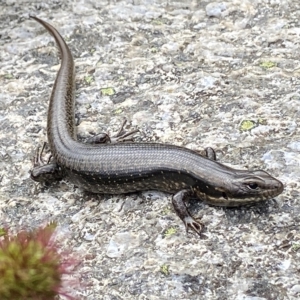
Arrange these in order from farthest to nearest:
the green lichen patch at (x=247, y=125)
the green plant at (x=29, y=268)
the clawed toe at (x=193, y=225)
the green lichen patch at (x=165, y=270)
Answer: the green lichen patch at (x=247, y=125), the clawed toe at (x=193, y=225), the green lichen patch at (x=165, y=270), the green plant at (x=29, y=268)

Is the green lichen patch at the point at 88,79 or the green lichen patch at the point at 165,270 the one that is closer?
the green lichen patch at the point at 165,270

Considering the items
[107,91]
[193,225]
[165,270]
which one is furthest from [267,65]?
[165,270]

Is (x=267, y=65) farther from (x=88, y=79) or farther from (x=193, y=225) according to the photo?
(x=193, y=225)

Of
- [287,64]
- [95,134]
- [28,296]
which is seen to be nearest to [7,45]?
[95,134]

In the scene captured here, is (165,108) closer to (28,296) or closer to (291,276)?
(291,276)

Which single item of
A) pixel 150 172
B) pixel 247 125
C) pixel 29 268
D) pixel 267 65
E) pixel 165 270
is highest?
pixel 29 268

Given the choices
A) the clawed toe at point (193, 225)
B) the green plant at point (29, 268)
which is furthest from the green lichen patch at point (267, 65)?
the green plant at point (29, 268)

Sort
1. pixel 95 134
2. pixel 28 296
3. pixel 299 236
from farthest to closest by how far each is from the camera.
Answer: pixel 95 134, pixel 299 236, pixel 28 296

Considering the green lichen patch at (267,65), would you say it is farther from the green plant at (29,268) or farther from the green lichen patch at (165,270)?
the green plant at (29,268)
